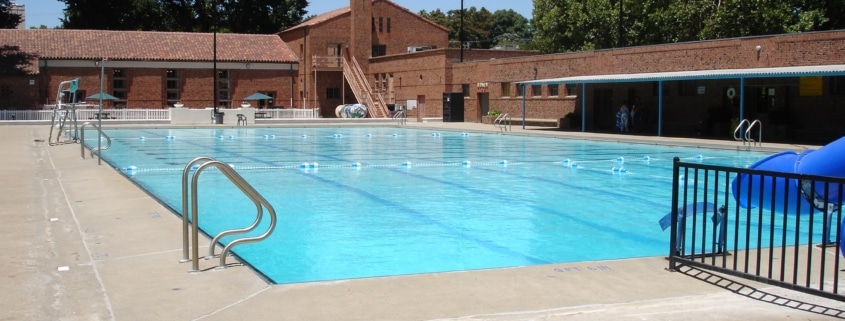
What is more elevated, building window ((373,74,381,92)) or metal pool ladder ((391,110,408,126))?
building window ((373,74,381,92))

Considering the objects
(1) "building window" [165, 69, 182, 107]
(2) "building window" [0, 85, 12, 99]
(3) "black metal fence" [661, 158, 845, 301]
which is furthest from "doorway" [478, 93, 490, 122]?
(3) "black metal fence" [661, 158, 845, 301]

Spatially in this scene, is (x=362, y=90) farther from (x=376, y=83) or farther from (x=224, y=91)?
(x=224, y=91)

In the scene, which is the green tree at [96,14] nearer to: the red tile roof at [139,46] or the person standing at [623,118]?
the red tile roof at [139,46]

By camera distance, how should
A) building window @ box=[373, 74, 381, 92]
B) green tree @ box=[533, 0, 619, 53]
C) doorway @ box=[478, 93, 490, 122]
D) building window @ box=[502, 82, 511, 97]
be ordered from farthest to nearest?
building window @ box=[373, 74, 381, 92]
green tree @ box=[533, 0, 619, 53]
doorway @ box=[478, 93, 490, 122]
building window @ box=[502, 82, 511, 97]

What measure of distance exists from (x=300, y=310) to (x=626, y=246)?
5001mm

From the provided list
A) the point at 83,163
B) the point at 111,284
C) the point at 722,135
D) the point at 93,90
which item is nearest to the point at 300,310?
the point at 111,284

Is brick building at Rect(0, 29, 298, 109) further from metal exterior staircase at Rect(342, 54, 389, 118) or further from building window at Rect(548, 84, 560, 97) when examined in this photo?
building window at Rect(548, 84, 560, 97)

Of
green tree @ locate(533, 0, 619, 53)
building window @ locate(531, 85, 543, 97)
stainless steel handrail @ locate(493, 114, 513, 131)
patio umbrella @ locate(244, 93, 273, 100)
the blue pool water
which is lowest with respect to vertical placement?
the blue pool water

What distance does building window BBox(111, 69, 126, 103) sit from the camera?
55188 mm

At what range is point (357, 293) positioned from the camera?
651 centimetres

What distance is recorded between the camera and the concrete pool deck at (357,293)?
5.96 meters

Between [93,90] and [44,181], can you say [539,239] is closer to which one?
[44,181]

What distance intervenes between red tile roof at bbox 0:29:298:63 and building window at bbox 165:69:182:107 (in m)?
1.34

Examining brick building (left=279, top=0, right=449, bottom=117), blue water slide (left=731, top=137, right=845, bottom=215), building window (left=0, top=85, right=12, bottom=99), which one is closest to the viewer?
blue water slide (left=731, top=137, right=845, bottom=215)
